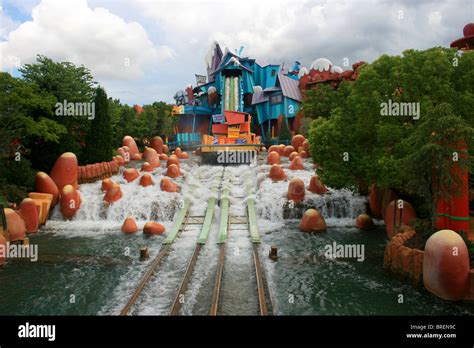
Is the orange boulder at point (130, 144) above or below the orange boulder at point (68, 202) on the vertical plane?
above

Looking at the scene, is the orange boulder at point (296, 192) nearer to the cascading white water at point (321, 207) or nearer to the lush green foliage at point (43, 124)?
the cascading white water at point (321, 207)

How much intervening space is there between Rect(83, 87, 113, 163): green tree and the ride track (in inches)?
300

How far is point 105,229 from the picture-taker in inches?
776

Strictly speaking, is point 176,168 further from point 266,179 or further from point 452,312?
point 452,312

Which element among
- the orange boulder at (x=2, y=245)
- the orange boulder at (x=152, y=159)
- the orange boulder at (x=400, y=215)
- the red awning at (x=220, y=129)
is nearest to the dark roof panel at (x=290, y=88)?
the red awning at (x=220, y=129)

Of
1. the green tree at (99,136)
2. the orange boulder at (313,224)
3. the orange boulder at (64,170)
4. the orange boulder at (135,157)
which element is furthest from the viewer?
the orange boulder at (135,157)

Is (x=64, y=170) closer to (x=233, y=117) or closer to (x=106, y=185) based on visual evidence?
(x=106, y=185)

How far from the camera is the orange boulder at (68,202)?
2086 centimetres

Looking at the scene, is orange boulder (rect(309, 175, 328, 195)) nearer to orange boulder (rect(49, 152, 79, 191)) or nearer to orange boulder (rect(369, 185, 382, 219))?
orange boulder (rect(369, 185, 382, 219))

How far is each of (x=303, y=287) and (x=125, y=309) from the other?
18.2 feet

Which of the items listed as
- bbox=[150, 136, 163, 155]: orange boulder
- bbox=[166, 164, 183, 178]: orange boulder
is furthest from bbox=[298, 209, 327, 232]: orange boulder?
bbox=[150, 136, 163, 155]: orange boulder

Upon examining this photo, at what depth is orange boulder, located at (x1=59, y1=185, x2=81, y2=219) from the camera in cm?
2086

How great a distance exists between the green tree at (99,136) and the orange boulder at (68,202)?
5.23 meters

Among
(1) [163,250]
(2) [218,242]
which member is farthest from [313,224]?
(1) [163,250]
